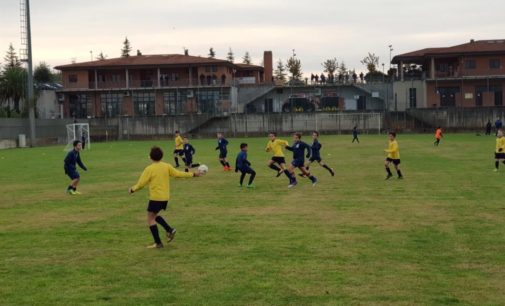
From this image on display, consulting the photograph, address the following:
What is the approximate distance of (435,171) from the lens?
87.1ft

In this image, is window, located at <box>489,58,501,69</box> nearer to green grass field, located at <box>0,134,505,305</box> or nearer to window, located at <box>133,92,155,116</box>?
window, located at <box>133,92,155,116</box>

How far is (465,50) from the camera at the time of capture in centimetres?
7662

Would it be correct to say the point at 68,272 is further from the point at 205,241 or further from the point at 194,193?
the point at 194,193

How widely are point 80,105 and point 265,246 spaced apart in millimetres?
80327

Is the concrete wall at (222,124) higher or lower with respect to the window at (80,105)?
lower

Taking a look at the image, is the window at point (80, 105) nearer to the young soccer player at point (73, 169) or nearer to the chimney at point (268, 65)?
the chimney at point (268, 65)

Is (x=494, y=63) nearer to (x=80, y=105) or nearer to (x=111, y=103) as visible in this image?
(x=111, y=103)

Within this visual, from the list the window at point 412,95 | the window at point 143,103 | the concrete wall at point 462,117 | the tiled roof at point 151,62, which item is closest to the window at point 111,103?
the window at point 143,103

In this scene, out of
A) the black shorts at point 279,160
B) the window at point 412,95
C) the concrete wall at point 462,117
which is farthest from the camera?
the window at point 412,95

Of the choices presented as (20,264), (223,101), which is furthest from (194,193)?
(223,101)

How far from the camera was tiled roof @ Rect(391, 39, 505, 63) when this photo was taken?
247 feet

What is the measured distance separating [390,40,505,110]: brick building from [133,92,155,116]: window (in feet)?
102

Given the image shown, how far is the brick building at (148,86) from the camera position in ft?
278

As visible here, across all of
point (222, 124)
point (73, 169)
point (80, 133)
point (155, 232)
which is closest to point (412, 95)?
point (222, 124)
